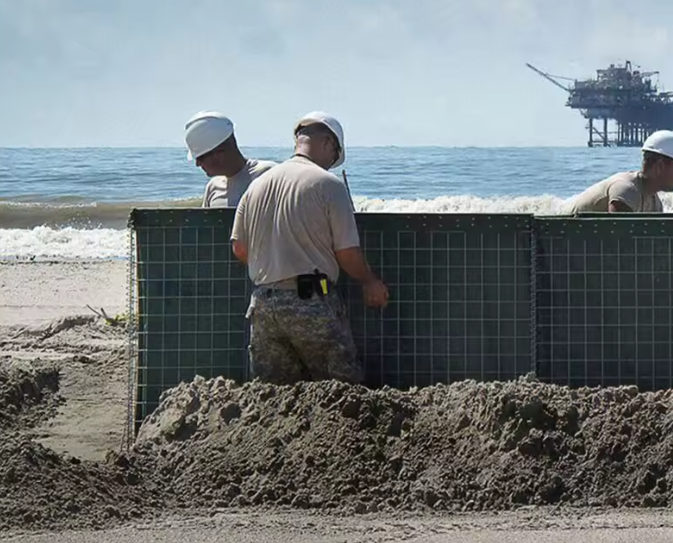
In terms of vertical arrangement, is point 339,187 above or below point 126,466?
above

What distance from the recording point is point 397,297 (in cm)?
704

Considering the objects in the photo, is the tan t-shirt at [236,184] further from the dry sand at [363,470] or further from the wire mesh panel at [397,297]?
the dry sand at [363,470]

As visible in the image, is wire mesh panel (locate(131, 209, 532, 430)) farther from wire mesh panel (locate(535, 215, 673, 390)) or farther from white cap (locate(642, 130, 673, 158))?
white cap (locate(642, 130, 673, 158))

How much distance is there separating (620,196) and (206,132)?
8.52 ft

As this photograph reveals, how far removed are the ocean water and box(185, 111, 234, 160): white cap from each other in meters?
12.3

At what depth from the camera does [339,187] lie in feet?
21.3

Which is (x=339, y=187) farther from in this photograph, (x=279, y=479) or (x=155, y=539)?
(x=155, y=539)

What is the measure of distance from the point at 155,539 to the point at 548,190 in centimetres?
2866

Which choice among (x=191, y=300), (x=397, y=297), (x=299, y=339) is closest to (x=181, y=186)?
(x=191, y=300)

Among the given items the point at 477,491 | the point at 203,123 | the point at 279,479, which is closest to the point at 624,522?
the point at 477,491

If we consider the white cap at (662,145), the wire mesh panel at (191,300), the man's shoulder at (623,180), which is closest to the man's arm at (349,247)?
the wire mesh panel at (191,300)

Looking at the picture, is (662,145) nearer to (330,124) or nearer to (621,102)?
(330,124)

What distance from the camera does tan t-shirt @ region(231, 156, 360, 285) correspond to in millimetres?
6496

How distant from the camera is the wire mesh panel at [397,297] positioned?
23.0 feet
